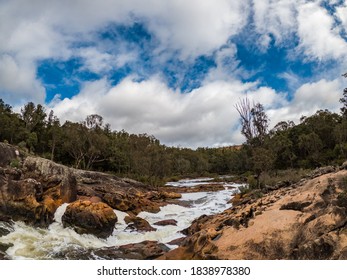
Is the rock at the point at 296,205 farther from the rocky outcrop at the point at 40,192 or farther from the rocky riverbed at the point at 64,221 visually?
the rocky outcrop at the point at 40,192

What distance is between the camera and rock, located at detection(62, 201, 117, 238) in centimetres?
1661

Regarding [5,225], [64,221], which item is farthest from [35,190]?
[5,225]

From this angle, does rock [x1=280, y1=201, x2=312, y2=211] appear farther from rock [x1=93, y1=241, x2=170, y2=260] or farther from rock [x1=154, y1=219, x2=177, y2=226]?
rock [x1=154, y1=219, x2=177, y2=226]

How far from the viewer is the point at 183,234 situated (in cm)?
1744

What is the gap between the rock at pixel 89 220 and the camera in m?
16.6

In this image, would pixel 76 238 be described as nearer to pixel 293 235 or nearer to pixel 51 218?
pixel 51 218

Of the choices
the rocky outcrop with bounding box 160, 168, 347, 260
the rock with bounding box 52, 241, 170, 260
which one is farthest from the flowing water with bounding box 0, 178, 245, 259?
the rocky outcrop with bounding box 160, 168, 347, 260

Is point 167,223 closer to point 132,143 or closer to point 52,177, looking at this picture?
point 52,177

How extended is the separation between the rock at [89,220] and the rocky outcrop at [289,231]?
16.4 ft

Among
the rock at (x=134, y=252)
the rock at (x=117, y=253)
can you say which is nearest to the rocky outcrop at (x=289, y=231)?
the rock at (x=134, y=252)

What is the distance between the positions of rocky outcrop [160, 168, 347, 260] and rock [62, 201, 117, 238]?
4.99m

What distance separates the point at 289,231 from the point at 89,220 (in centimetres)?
1032

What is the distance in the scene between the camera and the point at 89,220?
16750 mm

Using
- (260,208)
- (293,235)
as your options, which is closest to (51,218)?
(260,208)
